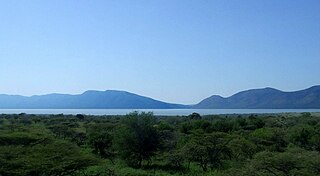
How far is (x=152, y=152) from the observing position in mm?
45250

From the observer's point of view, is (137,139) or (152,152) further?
(152,152)

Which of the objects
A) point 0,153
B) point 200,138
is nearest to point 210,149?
point 200,138

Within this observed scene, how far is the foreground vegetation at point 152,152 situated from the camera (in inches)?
936

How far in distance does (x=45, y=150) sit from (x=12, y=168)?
2.85 meters

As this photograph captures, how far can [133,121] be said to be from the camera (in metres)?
45.8

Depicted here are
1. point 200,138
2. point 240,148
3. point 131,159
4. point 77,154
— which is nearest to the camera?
point 77,154

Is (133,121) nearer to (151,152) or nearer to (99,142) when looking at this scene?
(151,152)

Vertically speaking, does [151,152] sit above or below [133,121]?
below

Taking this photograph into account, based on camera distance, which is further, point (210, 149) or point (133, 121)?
point (133, 121)

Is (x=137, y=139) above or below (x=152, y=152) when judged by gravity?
above

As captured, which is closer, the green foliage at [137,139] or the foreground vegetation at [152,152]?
the foreground vegetation at [152,152]

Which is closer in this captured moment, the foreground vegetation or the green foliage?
the foreground vegetation

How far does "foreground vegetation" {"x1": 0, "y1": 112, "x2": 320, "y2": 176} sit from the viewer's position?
23.8 m

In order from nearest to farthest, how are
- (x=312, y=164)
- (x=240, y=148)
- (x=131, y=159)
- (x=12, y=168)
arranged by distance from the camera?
(x=312, y=164)
(x=12, y=168)
(x=240, y=148)
(x=131, y=159)
